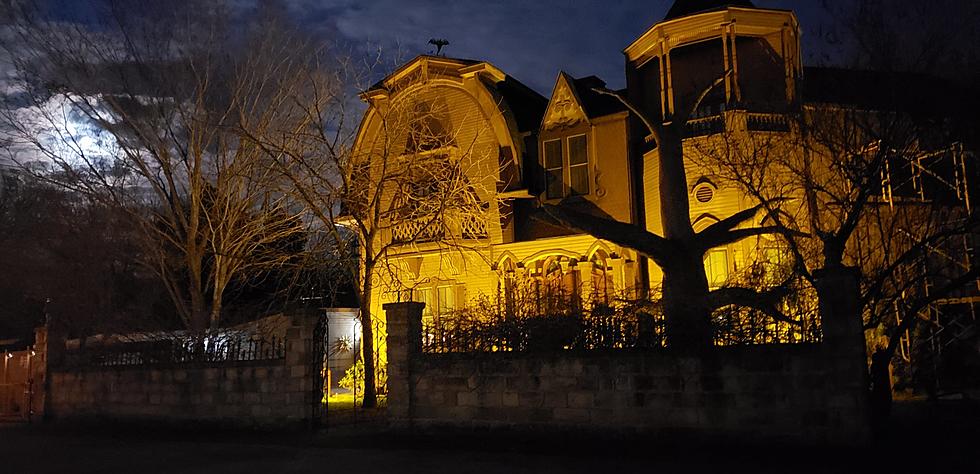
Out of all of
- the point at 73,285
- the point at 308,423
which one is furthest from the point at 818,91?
the point at 73,285

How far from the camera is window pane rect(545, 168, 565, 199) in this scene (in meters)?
21.3

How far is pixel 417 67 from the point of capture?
2180 centimetres

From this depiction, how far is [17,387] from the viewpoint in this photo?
20000 mm

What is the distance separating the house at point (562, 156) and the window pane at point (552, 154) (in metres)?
0.04

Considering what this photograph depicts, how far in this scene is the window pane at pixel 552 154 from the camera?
21469 mm

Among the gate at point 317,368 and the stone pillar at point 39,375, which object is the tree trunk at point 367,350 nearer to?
the gate at point 317,368

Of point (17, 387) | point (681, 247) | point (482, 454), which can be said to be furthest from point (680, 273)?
point (17, 387)

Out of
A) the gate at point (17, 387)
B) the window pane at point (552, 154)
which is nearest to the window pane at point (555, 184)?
the window pane at point (552, 154)

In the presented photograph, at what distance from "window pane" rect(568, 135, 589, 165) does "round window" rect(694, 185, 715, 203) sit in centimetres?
355

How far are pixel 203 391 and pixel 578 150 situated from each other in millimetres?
11026

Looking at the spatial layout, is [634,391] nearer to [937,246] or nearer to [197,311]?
[937,246]

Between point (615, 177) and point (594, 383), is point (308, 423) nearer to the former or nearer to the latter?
point (594, 383)

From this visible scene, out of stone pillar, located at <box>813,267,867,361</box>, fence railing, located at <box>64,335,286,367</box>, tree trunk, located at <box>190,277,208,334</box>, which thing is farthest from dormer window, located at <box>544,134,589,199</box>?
stone pillar, located at <box>813,267,867,361</box>

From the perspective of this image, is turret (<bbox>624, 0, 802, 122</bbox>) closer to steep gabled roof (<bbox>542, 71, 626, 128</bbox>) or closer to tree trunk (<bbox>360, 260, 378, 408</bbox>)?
steep gabled roof (<bbox>542, 71, 626, 128</bbox>)
